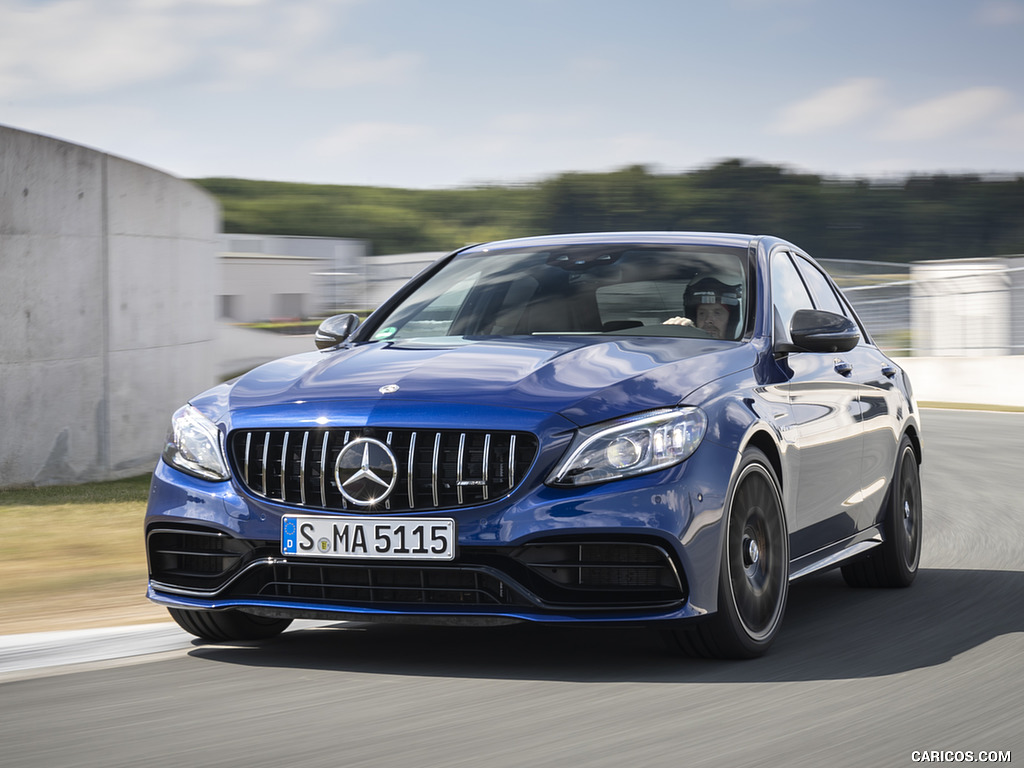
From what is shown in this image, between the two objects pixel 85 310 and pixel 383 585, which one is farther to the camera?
pixel 85 310

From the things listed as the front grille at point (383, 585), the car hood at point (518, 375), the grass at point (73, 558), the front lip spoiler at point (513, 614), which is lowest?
the grass at point (73, 558)

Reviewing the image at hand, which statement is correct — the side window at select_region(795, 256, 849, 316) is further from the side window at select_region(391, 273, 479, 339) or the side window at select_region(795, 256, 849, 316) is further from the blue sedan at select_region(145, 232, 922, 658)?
the side window at select_region(391, 273, 479, 339)

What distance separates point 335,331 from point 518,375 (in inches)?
62.2

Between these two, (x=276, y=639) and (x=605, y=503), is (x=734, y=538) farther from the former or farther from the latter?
(x=276, y=639)

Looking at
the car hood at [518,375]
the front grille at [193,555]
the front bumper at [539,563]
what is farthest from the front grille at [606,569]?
the front grille at [193,555]

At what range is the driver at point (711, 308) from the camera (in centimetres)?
580

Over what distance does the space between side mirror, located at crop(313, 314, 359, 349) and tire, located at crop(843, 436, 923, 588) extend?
2599 millimetres

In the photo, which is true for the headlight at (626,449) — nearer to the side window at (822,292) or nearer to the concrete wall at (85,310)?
the side window at (822,292)

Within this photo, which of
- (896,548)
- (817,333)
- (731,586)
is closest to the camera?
(731,586)

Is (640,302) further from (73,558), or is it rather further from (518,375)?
(73,558)

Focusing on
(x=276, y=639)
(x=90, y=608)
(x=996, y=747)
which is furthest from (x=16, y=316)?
(x=996, y=747)

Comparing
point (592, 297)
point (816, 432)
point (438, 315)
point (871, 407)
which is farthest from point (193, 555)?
point (871, 407)

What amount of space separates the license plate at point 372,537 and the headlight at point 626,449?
397mm

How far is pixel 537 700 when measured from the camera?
14.5 feet
